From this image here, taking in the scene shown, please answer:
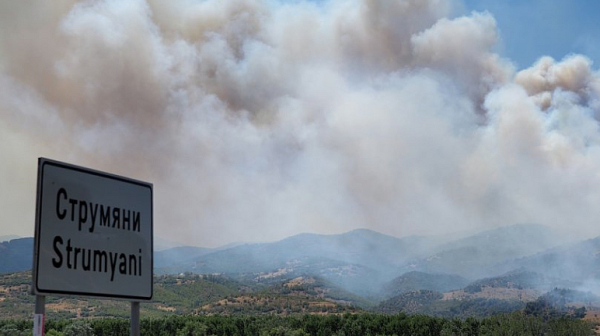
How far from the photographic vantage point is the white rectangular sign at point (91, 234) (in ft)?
17.6

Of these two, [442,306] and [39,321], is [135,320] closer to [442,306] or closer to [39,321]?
[39,321]

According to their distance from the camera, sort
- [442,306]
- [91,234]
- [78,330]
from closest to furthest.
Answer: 1. [91,234]
2. [78,330]
3. [442,306]

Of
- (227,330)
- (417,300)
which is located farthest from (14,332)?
(417,300)

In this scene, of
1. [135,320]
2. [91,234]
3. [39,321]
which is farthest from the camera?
[135,320]

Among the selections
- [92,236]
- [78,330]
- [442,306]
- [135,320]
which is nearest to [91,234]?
[92,236]

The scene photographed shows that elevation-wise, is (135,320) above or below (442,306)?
below

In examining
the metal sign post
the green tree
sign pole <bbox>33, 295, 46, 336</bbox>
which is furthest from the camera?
the green tree

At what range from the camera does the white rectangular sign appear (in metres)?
5.38

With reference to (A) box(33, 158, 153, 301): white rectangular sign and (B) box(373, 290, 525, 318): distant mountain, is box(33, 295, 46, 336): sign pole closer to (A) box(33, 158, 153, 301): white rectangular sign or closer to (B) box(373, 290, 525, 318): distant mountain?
(A) box(33, 158, 153, 301): white rectangular sign

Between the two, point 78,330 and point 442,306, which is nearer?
point 78,330

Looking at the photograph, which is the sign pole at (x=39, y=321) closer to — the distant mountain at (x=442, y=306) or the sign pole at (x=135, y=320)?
the sign pole at (x=135, y=320)

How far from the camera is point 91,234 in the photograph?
5828mm

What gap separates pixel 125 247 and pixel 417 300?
178916 mm

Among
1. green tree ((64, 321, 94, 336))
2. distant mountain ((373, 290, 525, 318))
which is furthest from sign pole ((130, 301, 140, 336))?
distant mountain ((373, 290, 525, 318))
